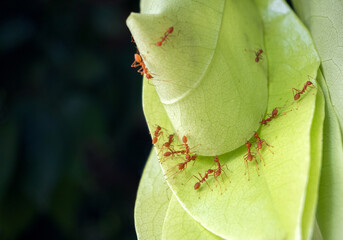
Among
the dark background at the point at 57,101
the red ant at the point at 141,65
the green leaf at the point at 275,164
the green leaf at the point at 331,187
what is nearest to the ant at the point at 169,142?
the green leaf at the point at 275,164

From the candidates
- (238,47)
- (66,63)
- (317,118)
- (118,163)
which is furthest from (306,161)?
(118,163)

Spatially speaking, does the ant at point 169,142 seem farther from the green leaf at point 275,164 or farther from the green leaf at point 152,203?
the green leaf at point 152,203

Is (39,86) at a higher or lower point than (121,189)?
higher

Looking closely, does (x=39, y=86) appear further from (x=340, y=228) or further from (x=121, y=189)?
(x=340, y=228)

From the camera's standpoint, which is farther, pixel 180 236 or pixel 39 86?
pixel 39 86

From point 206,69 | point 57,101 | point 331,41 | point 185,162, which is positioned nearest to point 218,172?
point 185,162

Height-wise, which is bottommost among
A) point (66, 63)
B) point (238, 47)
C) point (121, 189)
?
point (121, 189)

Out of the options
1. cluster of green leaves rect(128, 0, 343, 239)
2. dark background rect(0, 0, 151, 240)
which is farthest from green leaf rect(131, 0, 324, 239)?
dark background rect(0, 0, 151, 240)

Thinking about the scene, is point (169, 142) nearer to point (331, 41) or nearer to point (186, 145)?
point (186, 145)
